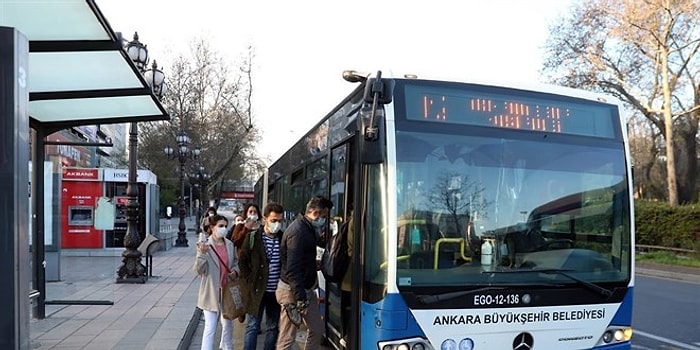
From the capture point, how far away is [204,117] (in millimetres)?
33312

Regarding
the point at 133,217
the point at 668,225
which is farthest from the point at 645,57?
the point at 133,217

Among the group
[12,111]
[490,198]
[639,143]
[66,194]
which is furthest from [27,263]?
[639,143]

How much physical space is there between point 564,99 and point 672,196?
25.1 metres

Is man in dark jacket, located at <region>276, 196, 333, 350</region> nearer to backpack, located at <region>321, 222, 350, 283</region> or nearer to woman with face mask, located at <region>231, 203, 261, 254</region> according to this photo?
backpack, located at <region>321, 222, 350, 283</region>

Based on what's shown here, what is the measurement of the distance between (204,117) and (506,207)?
3080cm

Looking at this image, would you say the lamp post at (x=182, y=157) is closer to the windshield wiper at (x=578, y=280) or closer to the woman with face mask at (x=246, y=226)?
the woman with face mask at (x=246, y=226)

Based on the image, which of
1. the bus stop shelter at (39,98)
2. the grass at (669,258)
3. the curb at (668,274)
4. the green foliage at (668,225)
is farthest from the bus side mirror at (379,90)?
the green foliage at (668,225)

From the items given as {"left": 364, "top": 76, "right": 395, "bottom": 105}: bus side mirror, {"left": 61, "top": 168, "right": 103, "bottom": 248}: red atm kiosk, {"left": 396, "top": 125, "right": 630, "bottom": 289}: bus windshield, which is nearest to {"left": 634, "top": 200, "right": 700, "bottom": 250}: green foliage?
{"left": 396, "top": 125, "right": 630, "bottom": 289}: bus windshield

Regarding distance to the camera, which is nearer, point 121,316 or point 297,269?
point 297,269

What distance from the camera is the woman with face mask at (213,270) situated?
231 inches

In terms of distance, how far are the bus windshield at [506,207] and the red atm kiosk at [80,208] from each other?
56.4ft

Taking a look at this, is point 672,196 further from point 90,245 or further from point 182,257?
point 90,245

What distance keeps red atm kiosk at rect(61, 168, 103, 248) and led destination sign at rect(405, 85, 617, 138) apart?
56.3 feet

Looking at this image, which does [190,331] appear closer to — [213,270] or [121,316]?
[121,316]
